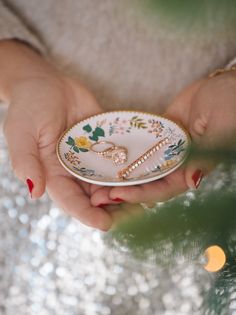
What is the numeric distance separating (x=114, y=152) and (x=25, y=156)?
13cm

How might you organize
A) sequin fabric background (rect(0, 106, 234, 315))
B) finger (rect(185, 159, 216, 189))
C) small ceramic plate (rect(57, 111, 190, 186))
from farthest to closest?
small ceramic plate (rect(57, 111, 190, 186))
sequin fabric background (rect(0, 106, 234, 315))
finger (rect(185, 159, 216, 189))

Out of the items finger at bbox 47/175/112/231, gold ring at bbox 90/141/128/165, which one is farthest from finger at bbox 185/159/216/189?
gold ring at bbox 90/141/128/165

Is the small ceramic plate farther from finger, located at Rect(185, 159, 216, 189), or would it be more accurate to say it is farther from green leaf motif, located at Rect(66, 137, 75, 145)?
finger, located at Rect(185, 159, 216, 189)

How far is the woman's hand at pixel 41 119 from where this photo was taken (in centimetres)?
49

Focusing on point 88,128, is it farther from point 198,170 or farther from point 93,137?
point 198,170

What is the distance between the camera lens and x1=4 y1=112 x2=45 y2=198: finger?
18.7 inches

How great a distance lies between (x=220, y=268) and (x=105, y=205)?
0.17 m

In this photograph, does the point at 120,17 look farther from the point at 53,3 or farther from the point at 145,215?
the point at 145,215

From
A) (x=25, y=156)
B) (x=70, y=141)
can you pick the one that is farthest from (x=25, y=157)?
(x=70, y=141)

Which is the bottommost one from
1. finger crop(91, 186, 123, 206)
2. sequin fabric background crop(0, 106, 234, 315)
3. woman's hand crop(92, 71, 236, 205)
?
sequin fabric background crop(0, 106, 234, 315)

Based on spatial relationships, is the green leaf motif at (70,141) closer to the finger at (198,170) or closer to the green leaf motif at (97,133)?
the green leaf motif at (97,133)

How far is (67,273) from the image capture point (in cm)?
50

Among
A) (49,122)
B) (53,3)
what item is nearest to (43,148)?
(49,122)

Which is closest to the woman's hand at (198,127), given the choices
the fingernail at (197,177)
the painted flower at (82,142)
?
the fingernail at (197,177)
